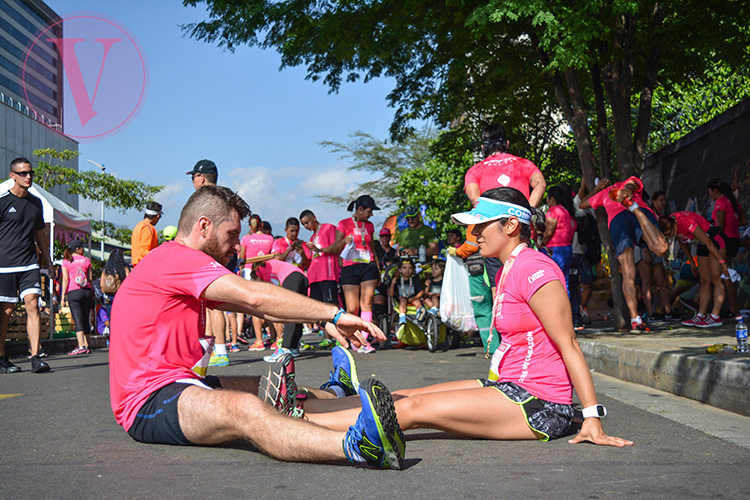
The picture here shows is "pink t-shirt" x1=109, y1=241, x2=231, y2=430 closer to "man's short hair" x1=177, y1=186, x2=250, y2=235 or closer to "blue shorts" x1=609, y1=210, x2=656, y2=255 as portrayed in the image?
"man's short hair" x1=177, y1=186, x2=250, y2=235

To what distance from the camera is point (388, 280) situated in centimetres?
1334

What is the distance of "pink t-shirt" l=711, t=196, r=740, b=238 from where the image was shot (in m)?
10.8

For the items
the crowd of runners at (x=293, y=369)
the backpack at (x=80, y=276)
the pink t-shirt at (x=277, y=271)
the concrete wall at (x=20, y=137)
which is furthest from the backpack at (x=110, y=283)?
the concrete wall at (x=20, y=137)

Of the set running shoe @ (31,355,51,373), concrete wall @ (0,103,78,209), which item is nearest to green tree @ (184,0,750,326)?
running shoe @ (31,355,51,373)

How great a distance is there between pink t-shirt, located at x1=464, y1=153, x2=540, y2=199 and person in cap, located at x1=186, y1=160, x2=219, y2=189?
8.12ft

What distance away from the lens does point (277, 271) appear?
1034 cm

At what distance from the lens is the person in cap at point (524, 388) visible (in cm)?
374

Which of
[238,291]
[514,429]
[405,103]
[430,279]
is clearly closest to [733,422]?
[514,429]

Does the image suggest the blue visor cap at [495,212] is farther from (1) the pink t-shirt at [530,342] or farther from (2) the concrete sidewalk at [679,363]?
(2) the concrete sidewalk at [679,363]

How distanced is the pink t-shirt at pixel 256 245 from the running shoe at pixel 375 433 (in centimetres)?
886

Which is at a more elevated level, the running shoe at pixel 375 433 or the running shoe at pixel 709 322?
the running shoe at pixel 709 322

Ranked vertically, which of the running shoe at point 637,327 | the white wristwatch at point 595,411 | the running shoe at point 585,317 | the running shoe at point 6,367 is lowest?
the white wristwatch at point 595,411

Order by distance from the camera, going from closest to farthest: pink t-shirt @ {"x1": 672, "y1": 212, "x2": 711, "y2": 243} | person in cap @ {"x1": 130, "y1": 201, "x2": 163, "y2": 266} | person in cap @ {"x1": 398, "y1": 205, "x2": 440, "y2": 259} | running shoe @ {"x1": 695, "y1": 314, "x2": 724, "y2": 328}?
person in cap @ {"x1": 130, "y1": 201, "x2": 163, "y2": 266} < running shoe @ {"x1": 695, "y1": 314, "x2": 724, "y2": 328} < pink t-shirt @ {"x1": 672, "y1": 212, "x2": 711, "y2": 243} < person in cap @ {"x1": 398, "y1": 205, "x2": 440, "y2": 259}

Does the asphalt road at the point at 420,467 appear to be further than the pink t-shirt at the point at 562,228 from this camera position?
No
